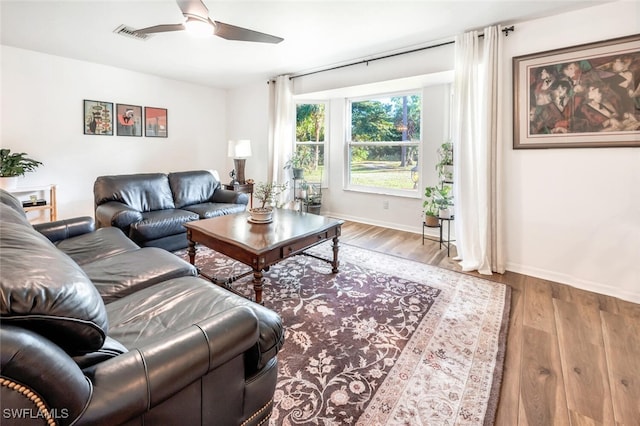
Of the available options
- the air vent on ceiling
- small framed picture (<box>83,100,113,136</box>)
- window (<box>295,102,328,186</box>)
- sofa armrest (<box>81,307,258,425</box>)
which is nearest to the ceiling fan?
the air vent on ceiling

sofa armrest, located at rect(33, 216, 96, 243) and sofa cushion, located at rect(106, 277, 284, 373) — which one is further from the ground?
sofa armrest, located at rect(33, 216, 96, 243)

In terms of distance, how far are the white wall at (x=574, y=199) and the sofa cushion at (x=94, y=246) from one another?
345cm

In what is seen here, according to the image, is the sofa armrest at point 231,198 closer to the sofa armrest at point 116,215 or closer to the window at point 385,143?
the sofa armrest at point 116,215

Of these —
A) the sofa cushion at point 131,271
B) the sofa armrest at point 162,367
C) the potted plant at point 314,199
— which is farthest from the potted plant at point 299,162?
the sofa armrest at point 162,367

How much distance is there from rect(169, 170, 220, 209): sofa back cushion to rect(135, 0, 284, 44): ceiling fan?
2083 mm

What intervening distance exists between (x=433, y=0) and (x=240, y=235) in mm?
2477

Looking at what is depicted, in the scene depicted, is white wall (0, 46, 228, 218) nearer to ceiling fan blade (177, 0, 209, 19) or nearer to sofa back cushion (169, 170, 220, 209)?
sofa back cushion (169, 170, 220, 209)

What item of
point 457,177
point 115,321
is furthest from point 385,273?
point 115,321

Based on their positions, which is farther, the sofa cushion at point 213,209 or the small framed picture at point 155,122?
the small framed picture at point 155,122

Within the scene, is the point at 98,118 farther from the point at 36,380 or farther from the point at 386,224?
the point at 36,380

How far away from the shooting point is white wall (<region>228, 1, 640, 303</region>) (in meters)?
2.61

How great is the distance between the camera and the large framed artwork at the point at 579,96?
8.34 ft

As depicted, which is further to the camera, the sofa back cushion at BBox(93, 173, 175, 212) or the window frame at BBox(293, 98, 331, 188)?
the window frame at BBox(293, 98, 331, 188)

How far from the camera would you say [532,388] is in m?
1.62
